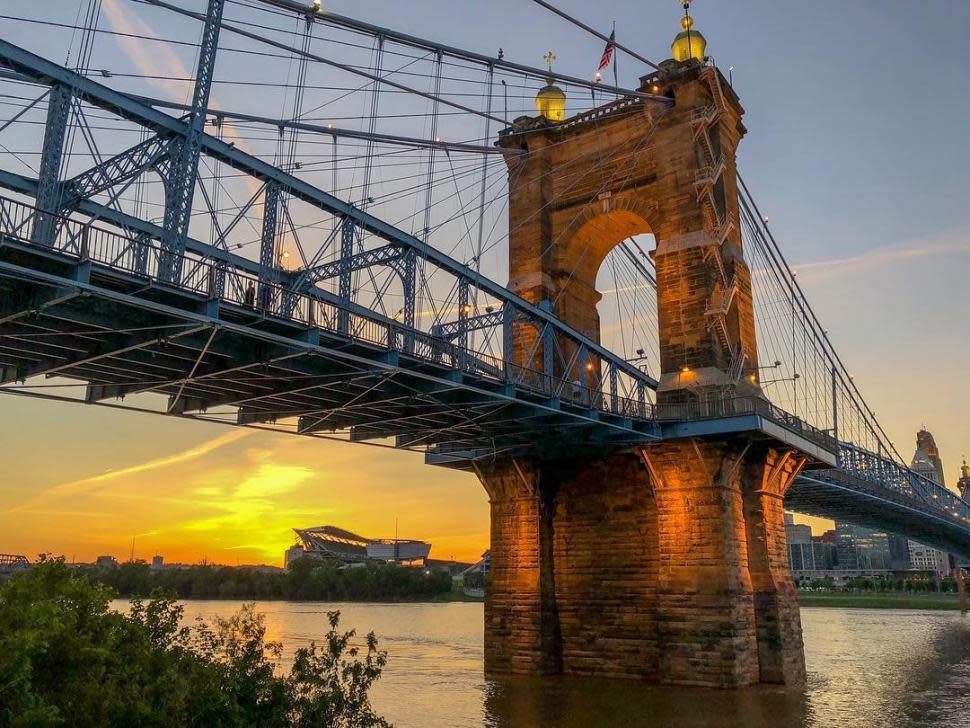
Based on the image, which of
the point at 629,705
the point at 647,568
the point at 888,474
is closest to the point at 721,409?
the point at 647,568

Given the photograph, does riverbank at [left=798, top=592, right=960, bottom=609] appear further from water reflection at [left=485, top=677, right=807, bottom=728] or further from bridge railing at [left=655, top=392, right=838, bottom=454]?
water reflection at [left=485, top=677, right=807, bottom=728]

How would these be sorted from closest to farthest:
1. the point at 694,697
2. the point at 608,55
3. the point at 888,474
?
the point at 694,697 < the point at 608,55 < the point at 888,474

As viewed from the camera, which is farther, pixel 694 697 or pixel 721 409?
pixel 721 409

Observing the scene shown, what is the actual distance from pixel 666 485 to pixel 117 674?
83.0 feet

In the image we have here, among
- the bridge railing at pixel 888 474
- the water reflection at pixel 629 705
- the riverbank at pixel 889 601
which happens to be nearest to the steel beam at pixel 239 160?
the water reflection at pixel 629 705

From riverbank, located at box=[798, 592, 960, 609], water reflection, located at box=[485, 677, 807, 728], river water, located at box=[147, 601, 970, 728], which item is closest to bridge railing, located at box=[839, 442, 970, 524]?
river water, located at box=[147, 601, 970, 728]

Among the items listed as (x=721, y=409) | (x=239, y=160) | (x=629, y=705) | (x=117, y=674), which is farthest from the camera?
(x=721, y=409)

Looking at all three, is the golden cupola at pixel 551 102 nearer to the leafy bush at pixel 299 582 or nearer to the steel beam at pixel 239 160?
the steel beam at pixel 239 160

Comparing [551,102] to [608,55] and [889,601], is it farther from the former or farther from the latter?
[889,601]

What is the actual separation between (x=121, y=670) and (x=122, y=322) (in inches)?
389

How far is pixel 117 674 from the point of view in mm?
13383

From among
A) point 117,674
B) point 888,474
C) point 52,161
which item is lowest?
point 117,674

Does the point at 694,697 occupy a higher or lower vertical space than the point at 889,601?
higher

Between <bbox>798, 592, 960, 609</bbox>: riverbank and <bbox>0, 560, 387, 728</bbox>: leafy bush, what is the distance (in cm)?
11617
